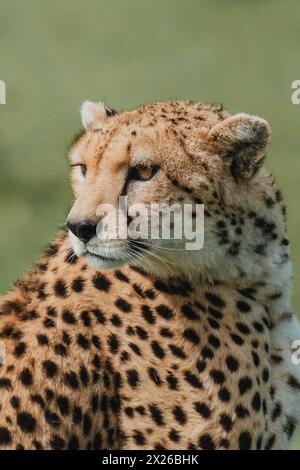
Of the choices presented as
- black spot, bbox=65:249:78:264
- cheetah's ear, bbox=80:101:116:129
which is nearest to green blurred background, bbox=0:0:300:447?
cheetah's ear, bbox=80:101:116:129

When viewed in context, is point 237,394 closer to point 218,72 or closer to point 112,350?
point 112,350

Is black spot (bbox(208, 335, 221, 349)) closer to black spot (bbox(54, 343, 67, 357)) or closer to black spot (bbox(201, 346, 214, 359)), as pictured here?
black spot (bbox(201, 346, 214, 359))

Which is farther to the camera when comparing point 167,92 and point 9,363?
point 167,92

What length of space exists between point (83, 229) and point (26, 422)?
0.56 metres

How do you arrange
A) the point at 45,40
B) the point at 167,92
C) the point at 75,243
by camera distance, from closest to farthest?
the point at 75,243, the point at 167,92, the point at 45,40

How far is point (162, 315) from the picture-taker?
435cm

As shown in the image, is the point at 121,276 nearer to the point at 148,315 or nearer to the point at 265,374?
the point at 148,315

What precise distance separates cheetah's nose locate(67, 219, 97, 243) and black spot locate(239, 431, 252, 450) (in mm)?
702

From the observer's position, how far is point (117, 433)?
428cm

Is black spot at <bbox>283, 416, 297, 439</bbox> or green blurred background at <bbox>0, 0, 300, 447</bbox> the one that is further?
green blurred background at <bbox>0, 0, 300, 447</bbox>

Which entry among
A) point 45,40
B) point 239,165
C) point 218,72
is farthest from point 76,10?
point 239,165

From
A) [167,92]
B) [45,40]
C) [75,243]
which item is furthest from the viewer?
[45,40]

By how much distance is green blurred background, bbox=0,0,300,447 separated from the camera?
404 inches

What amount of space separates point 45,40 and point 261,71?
6.18 feet
